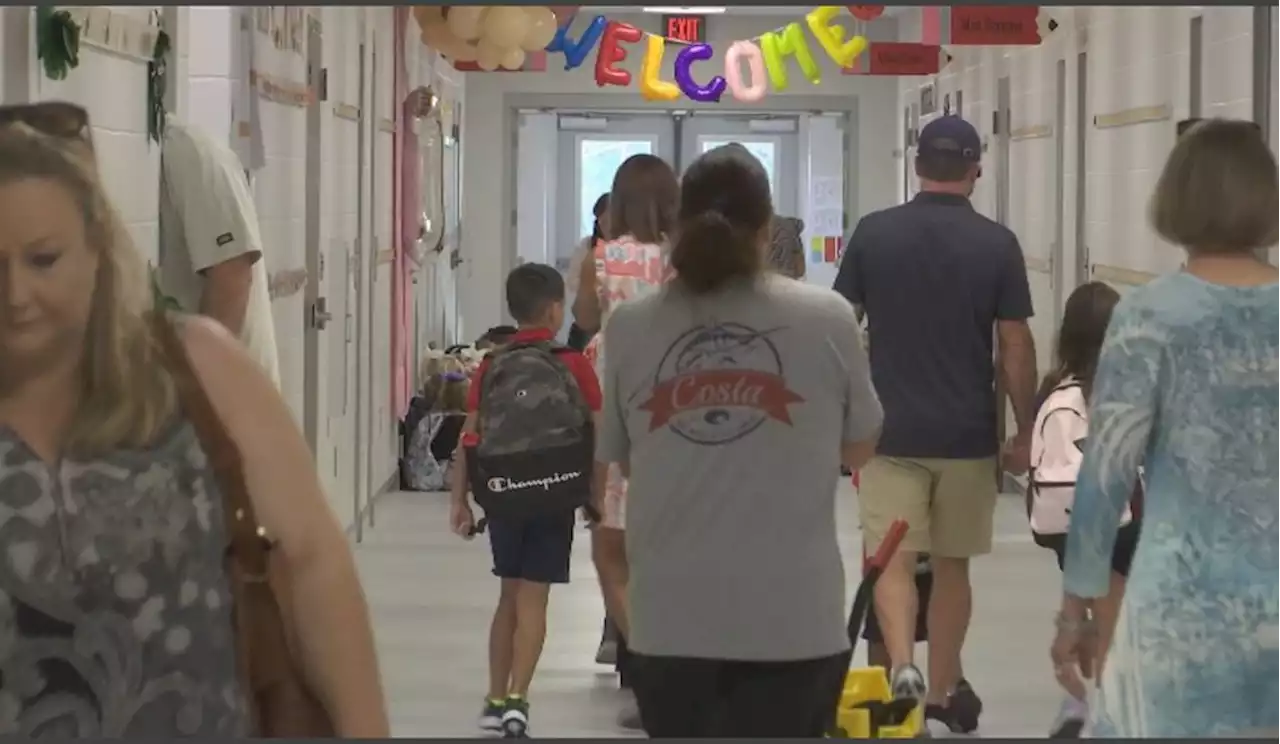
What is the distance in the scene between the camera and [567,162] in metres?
13.9

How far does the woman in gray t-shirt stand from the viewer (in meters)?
2.80

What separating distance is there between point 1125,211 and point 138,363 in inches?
243

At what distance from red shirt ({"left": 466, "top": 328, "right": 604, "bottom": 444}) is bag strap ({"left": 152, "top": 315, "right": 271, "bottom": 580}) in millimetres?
2645

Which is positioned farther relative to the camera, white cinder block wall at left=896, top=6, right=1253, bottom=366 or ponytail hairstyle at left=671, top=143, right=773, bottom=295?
white cinder block wall at left=896, top=6, right=1253, bottom=366

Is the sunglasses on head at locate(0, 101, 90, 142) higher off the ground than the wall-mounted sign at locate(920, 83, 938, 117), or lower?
lower

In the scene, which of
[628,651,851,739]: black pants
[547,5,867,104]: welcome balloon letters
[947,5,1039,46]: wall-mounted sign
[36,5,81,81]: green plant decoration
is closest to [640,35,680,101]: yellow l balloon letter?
[547,5,867,104]: welcome balloon letters

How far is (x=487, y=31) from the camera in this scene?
27.2ft

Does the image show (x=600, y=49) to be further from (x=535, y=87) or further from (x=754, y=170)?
(x=754, y=170)

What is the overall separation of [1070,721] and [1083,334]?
0.98m

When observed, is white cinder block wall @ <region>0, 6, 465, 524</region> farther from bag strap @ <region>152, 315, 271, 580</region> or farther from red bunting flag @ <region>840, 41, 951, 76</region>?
red bunting flag @ <region>840, 41, 951, 76</region>

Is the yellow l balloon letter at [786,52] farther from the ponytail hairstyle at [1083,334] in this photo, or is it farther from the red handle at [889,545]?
the red handle at [889,545]

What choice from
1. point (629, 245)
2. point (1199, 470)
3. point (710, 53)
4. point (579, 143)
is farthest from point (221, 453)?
point (579, 143)

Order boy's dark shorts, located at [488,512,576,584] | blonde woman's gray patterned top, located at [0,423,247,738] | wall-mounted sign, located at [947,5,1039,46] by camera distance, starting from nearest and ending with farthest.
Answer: blonde woman's gray patterned top, located at [0,423,247,738]
boy's dark shorts, located at [488,512,576,584]
wall-mounted sign, located at [947,5,1039,46]

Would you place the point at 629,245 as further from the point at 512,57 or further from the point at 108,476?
the point at 512,57
